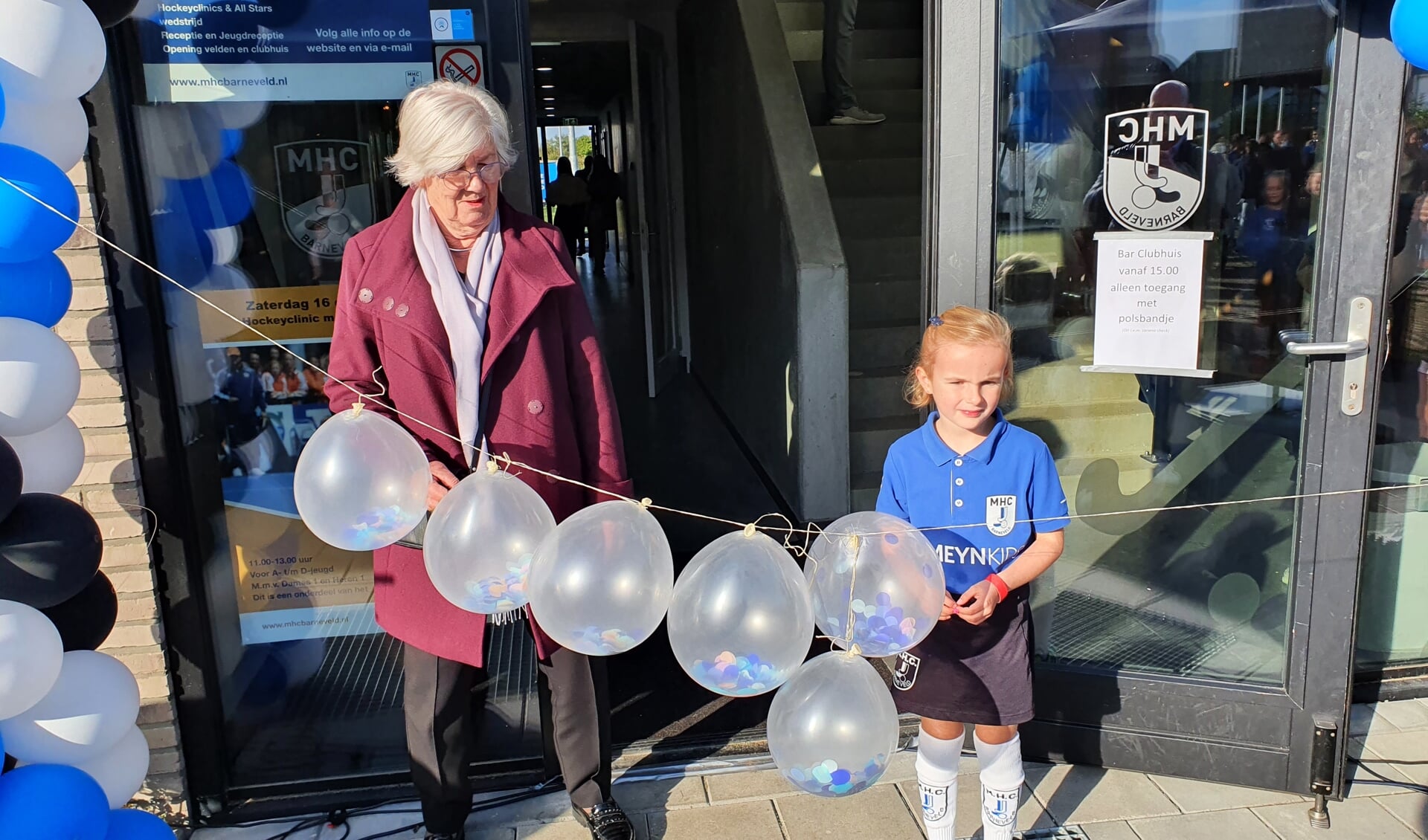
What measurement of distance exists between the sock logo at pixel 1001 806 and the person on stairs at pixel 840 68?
177 inches

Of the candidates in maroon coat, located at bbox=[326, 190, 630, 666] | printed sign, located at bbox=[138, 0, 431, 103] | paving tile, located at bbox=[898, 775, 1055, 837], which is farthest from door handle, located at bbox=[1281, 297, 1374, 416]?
printed sign, located at bbox=[138, 0, 431, 103]

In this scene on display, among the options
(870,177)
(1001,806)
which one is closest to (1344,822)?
(1001,806)

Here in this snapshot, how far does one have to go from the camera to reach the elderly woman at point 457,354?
1.99 m

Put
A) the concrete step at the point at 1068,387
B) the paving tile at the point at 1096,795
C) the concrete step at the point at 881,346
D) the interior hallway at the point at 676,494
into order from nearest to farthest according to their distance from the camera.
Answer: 1. the paving tile at the point at 1096,795
2. the concrete step at the point at 1068,387
3. the interior hallway at the point at 676,494
4. the concrete step at the point at 881,346

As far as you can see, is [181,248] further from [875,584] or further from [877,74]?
[877,74]

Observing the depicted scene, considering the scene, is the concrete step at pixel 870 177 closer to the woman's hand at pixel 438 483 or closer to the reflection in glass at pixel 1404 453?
the reflection in glass at pixel 1404 453

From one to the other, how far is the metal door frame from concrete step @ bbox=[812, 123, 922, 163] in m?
3.42

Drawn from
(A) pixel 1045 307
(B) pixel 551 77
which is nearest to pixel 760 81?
(A) pixel 1045 307

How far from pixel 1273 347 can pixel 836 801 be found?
1.62m

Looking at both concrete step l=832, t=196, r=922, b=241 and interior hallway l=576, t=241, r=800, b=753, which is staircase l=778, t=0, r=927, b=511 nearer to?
concrete step l=832, t=196, r=922, b=241

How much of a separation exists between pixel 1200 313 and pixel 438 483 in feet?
6.26

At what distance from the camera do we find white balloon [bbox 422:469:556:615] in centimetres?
176

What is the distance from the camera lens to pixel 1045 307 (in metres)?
2.66

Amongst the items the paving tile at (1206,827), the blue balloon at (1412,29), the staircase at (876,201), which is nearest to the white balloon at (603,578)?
the paving tile at (1206,827)
